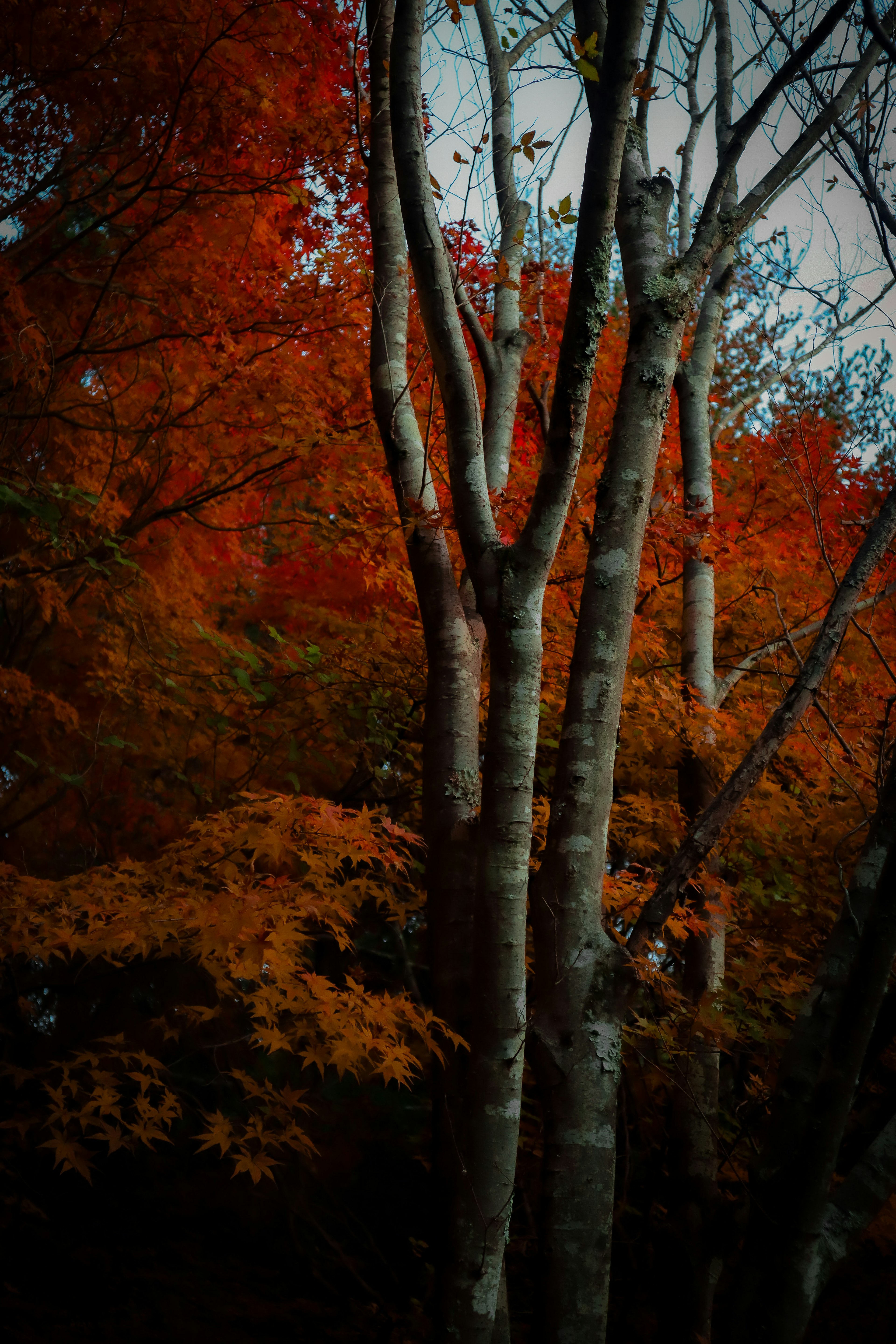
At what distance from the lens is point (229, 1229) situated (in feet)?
25.7

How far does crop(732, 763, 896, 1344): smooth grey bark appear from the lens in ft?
9.89

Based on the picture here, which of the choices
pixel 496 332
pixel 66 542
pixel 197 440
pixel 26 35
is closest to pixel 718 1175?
pixel 496 332

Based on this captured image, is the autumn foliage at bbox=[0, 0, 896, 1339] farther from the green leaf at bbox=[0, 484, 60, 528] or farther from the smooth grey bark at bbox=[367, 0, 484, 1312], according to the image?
the smooth grey bark at bbox=[367, 0, 484, 1312]

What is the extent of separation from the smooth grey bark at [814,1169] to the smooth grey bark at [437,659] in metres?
1.21

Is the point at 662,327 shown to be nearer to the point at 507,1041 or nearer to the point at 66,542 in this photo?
the point at 507,1041

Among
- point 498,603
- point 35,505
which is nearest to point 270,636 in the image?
point 35,505

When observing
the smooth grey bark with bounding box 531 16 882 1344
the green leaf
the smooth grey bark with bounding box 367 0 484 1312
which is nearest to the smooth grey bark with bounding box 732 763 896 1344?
the smooth grey bark with bounding box 531 16 882 1344

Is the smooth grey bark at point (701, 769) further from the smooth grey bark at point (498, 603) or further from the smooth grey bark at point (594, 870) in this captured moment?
the smooth grey bark at point (498, 603)

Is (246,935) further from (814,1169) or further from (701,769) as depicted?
(701,769)

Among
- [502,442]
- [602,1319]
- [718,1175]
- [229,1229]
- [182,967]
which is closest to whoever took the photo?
[602,1319]

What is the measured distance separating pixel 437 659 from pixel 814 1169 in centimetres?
242

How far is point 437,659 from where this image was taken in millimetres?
3637

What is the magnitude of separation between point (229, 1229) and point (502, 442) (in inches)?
305

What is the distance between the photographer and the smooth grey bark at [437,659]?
3.21m
